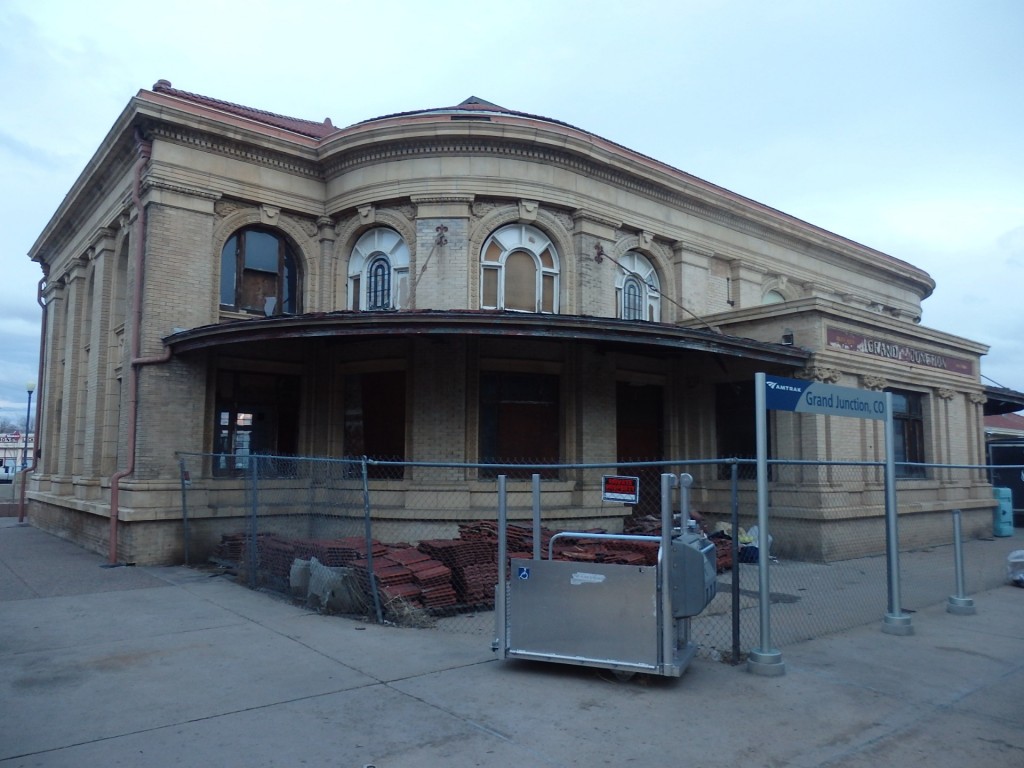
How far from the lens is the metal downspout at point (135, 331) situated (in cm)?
1428

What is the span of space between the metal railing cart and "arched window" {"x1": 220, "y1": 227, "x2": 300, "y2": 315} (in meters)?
10.8

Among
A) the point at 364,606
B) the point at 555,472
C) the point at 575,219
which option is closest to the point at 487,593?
the point at 364,606

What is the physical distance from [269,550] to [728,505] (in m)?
9.88

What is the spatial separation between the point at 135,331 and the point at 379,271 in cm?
478

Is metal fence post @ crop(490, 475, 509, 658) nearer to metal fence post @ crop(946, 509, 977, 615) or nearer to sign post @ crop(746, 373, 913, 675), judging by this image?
sign post @ crop(746, 373, 913, 675)

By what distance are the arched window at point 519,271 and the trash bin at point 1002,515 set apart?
13181 mm

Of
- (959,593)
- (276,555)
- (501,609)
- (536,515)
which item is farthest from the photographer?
(276,555)

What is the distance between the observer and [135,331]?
14.5 meters

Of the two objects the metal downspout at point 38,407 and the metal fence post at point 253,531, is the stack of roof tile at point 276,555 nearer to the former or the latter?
the metal fence post at point 253,531

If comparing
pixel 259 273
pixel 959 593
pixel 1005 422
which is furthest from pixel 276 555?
pixel 1005 422

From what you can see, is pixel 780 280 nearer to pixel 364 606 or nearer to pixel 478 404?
pixel 478 404

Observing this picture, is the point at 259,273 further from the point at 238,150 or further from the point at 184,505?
the point at 184,505

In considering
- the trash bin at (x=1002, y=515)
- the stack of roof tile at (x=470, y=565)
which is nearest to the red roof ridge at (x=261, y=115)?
the stack of roof tile at (x=470, y=565)

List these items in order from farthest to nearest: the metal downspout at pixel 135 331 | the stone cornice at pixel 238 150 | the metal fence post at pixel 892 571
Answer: the stone cornice at pixel 238 150
the metal downspout at pixel 135 331
the metal fence post at pixel 892 571
